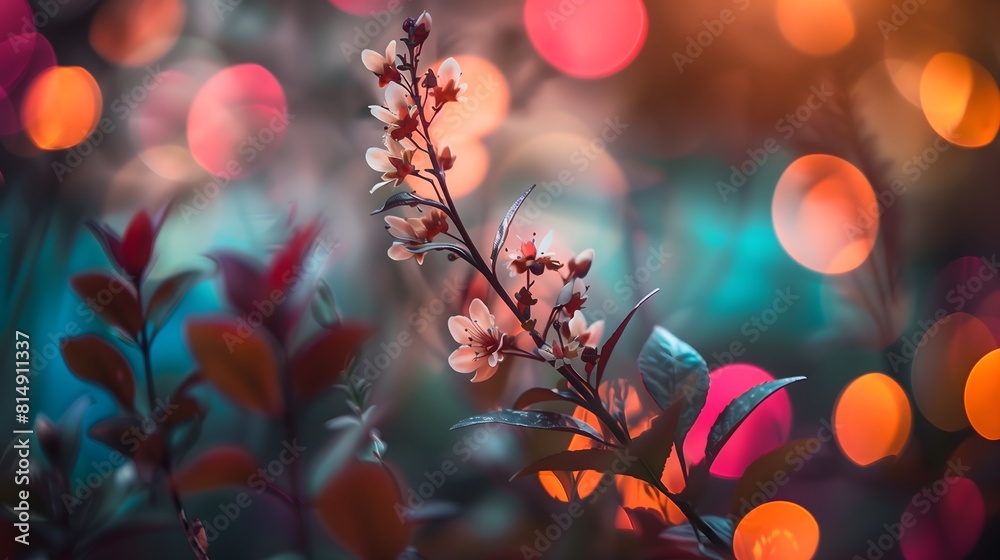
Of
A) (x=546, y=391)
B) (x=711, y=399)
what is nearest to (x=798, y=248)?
(x=711, y=399)

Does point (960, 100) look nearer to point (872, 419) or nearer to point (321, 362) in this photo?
point (872, 419)

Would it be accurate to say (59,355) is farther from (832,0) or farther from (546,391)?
(832,0)

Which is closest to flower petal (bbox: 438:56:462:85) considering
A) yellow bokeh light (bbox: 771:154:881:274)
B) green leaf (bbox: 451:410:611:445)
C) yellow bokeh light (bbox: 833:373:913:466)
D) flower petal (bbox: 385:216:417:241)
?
flower petal (bbox: 385:216:417:241)

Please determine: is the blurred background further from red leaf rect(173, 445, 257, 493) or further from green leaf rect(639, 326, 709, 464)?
green leaf rect(639, 326, 709, 464)

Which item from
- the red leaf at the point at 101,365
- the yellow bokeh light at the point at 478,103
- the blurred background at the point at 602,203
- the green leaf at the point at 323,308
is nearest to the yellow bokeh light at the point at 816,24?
the blurred background at the point at 602,203

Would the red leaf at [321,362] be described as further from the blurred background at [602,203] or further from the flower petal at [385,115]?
the flower petal at [385,115]

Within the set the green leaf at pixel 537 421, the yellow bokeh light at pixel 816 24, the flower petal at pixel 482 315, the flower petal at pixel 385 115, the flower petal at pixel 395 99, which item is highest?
the yellow bokeh light at pixel 816 24
